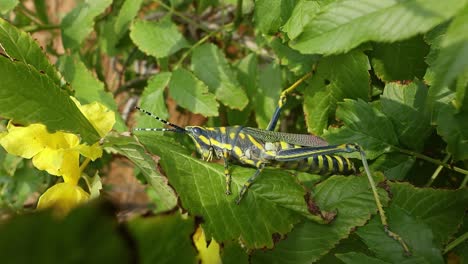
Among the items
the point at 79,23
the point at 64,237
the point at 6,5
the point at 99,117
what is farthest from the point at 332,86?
the point at 64,237

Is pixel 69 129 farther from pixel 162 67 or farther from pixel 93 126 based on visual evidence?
pixel 162 67

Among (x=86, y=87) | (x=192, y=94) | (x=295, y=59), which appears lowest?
(x=86, y=87)

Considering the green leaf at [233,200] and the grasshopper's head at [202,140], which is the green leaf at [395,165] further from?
the grasshopper's head at [202,140]

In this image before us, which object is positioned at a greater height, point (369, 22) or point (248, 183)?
point (369, 22)

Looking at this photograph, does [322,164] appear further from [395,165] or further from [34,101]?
[34,101]

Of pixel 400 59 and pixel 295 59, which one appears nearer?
pixel 400 59

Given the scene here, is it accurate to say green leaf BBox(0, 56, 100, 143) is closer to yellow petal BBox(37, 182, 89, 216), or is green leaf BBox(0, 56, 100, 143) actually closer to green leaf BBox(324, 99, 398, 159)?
yellow petal BBox(37, 182, 89, 216)

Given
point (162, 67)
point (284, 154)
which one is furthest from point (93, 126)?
point (162, 67)
